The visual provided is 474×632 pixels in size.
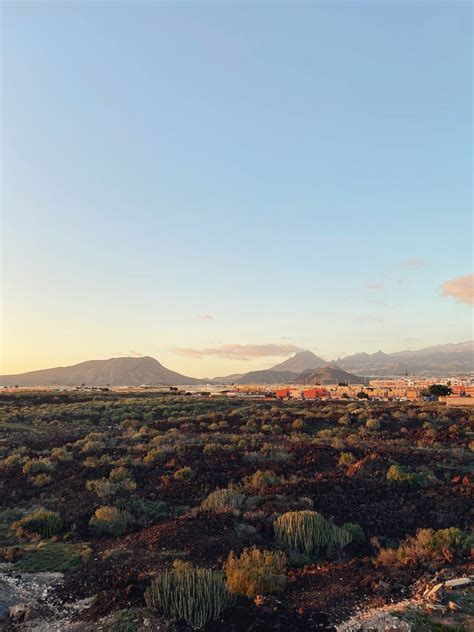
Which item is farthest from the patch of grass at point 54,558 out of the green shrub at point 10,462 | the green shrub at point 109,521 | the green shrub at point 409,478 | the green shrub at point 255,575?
the green shrub at point 10,462

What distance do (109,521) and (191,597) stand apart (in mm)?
6132

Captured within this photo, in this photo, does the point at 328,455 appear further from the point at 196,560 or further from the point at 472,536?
the point at 196,560

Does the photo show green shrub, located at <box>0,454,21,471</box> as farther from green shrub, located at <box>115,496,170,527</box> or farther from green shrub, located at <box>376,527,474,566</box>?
green shrub, located at <box>376,527,474,566</box>

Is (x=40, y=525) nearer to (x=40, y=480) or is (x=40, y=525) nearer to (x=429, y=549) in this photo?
(x=40, y=480)

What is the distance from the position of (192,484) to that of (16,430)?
2313 centimetres

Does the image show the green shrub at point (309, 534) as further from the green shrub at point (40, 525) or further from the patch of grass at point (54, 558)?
the green shrub at point (40, 525)

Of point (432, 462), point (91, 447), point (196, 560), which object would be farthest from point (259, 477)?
point (91, 447)

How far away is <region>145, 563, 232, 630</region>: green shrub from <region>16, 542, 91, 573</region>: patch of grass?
3294mm

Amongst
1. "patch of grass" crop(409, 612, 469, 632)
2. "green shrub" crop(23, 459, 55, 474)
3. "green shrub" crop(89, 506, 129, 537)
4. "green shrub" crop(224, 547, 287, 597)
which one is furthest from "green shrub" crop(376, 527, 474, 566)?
"green shrub" crop(23, 459, 55, 474)

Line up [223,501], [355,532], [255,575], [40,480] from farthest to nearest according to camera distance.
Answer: [40,480] < [223,501] < [355,532] < [255,575]

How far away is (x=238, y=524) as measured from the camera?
454 inches

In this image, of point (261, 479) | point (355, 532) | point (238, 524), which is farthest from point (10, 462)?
point (355, 532)

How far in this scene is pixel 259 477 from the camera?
15.9m

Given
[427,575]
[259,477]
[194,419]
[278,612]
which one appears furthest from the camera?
[194,419]
